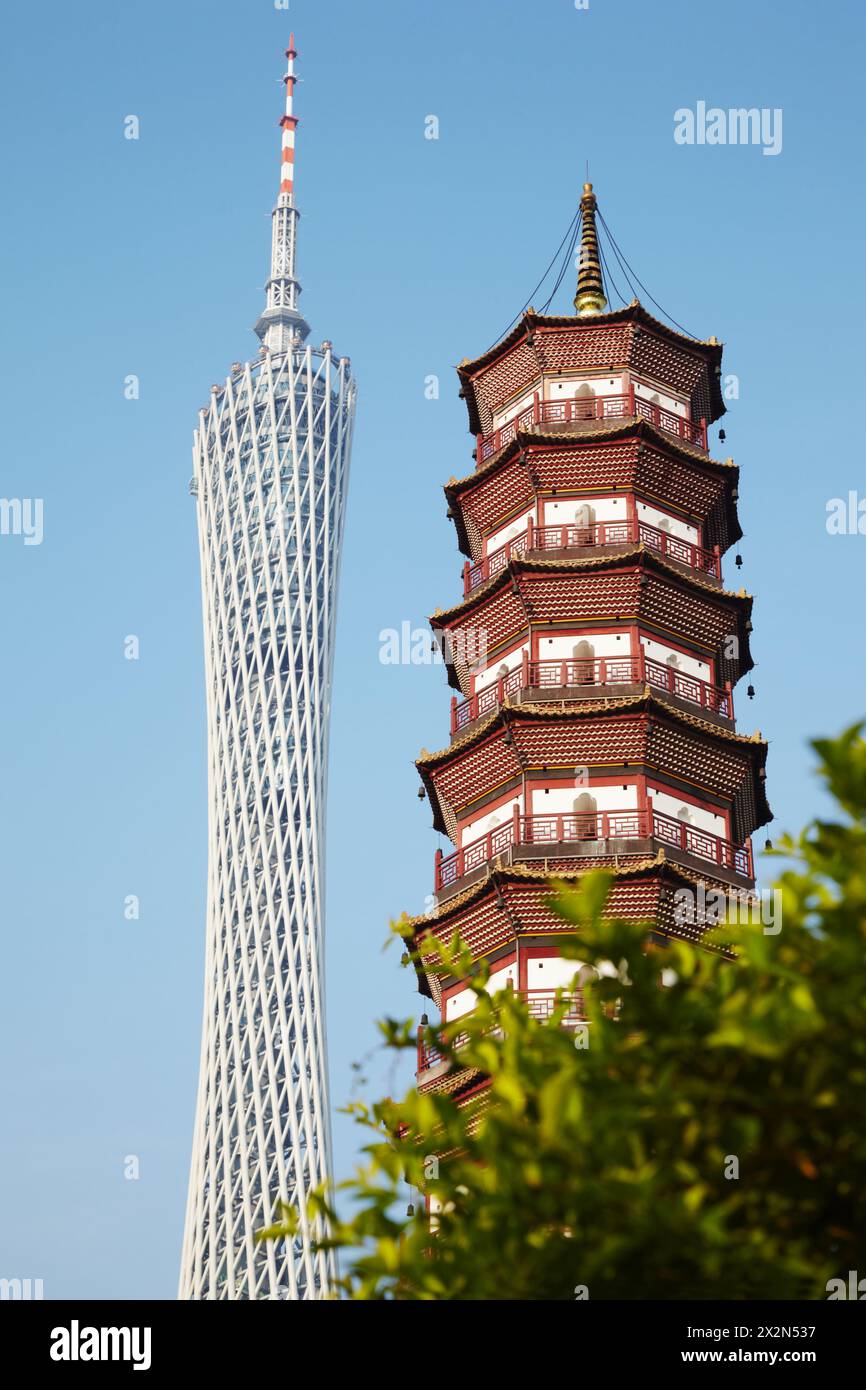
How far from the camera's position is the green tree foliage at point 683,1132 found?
11891 millimetres

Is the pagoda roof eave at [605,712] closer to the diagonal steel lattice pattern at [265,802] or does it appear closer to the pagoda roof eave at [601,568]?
the pagoda roof eave at [601,568]

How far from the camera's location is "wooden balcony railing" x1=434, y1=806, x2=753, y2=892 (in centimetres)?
3312

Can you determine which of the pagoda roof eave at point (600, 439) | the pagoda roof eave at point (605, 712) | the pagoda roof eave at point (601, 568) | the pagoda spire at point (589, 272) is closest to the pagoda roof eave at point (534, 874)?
the pagoda roof eave at point (605, 712)

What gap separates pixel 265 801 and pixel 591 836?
297ft

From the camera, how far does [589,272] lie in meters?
44.3

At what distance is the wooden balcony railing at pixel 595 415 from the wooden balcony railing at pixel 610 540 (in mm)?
2621

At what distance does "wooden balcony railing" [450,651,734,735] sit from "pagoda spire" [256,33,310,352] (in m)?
114

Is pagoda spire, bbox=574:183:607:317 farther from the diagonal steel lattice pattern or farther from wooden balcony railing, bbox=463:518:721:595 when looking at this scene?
the diagonal steel lattice pattern

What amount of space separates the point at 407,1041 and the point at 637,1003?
9.40 feet

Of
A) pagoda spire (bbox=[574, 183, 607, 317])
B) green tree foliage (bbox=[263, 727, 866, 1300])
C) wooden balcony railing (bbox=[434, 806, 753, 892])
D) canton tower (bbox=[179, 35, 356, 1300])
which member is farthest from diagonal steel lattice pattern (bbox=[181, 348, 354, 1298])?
green tree foliage (bbox=[263, 727, 866, 1300])

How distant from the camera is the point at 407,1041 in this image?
49.0ft
